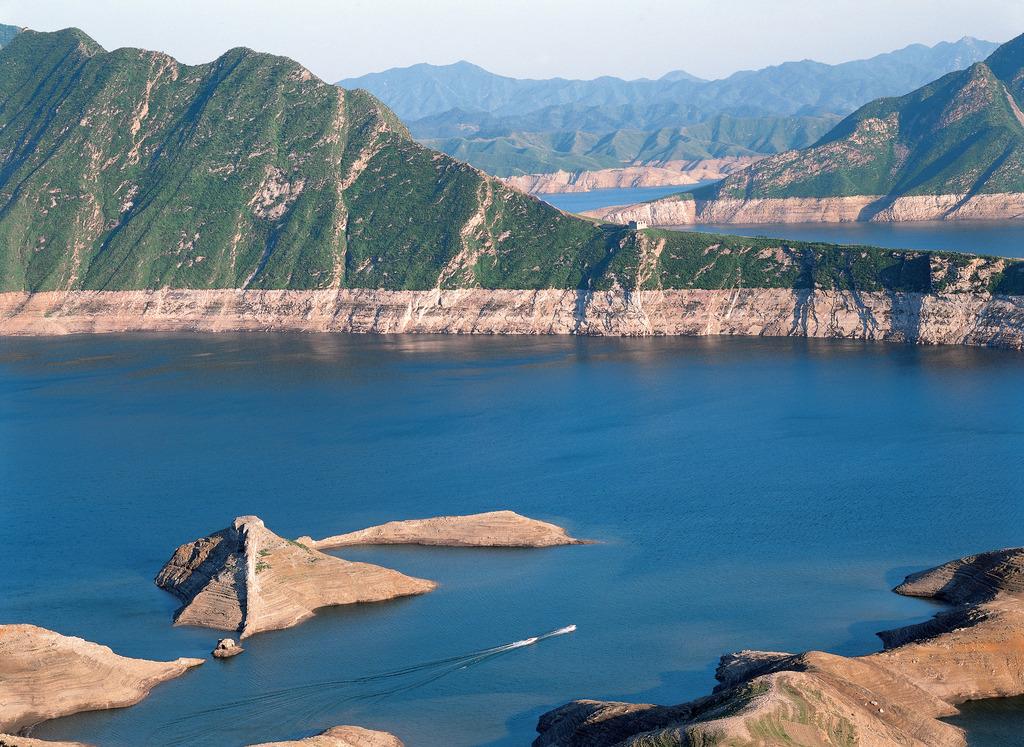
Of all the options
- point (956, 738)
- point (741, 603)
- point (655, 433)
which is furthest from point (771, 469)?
point (956, 738)

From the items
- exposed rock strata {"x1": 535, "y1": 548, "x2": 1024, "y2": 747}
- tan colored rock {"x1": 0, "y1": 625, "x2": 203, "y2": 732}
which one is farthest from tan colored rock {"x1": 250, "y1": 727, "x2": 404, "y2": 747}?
tan colored rock {"x1": 0, "y1": 625, "x2": 203, "y2": 732}

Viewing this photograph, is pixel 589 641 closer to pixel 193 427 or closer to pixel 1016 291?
pixel 193 427

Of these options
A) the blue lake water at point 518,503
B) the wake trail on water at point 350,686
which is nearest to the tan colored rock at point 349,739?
the blue lake water at point 518,503

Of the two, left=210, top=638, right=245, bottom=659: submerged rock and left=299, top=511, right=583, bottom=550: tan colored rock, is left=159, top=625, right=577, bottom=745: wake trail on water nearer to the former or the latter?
left=210, top=638, right=245, bottom=659: submerged rock

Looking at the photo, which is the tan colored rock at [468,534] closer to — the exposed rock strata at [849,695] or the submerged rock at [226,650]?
the submerged rock at [226,650]

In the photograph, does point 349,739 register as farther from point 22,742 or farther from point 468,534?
point 468,534

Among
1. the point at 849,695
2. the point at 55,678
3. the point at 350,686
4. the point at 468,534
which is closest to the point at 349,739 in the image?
the point at 350,686
